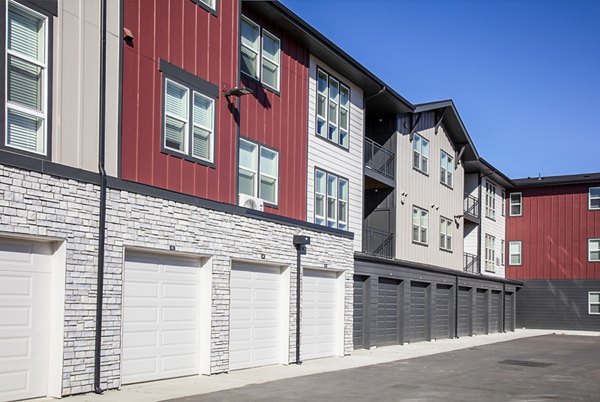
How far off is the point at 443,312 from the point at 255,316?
54.7 feet

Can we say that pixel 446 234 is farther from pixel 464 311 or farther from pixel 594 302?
pixel 594 302

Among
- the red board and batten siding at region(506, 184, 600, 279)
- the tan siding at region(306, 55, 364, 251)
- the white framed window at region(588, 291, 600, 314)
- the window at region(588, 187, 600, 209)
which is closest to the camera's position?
the tan siding at region(306, 55, 364, 251)

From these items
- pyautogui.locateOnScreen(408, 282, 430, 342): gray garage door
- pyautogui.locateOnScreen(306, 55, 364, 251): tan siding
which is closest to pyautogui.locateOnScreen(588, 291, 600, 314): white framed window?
pyautogui.locateOnScreen(408, 282, 430, 342): gray garage door

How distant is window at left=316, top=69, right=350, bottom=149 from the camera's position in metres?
21.7

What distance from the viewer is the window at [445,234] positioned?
32.3 m

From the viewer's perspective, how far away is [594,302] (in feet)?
135

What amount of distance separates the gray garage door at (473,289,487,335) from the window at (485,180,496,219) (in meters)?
5.87

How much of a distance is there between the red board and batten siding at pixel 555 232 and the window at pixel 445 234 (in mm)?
12209

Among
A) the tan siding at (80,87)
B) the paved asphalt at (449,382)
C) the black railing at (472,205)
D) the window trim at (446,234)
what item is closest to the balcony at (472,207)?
the black railing at (472,205)

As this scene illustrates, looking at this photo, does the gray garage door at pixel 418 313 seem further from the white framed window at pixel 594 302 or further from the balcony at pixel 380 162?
the white framed window at pixel 594 302

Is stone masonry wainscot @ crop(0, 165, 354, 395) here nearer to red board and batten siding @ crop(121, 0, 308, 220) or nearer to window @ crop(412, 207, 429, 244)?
red board and batten siding @ crop(121, 0, 308, 220)

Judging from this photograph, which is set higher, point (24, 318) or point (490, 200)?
point (490, 200)

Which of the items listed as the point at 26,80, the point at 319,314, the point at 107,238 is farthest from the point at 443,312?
the point at 26,80

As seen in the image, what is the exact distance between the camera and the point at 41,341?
10.8m
